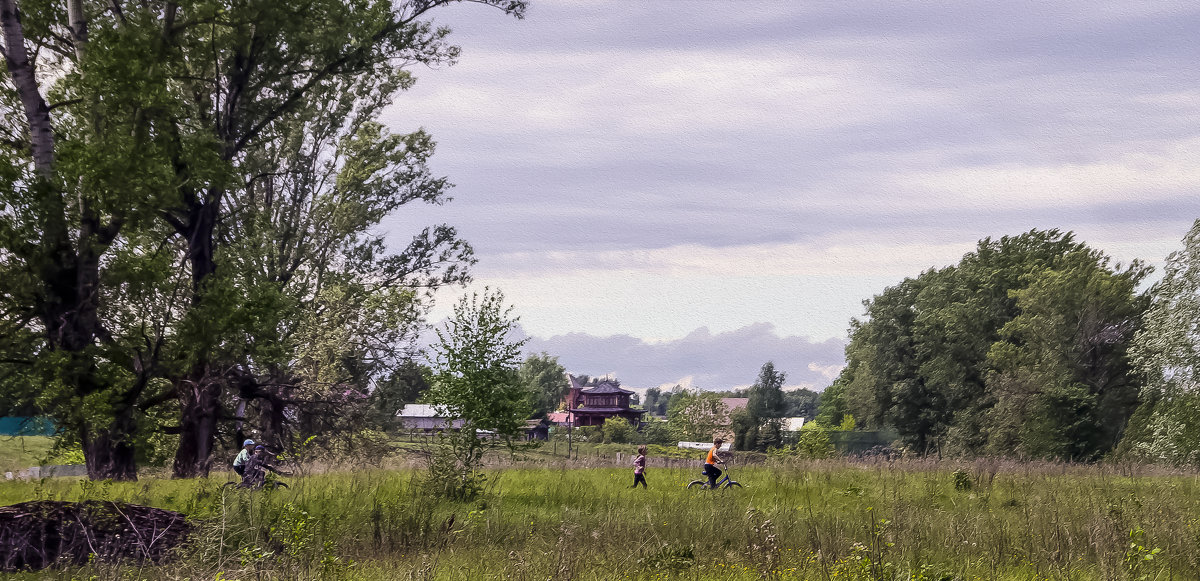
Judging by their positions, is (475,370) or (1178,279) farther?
(1178,279)

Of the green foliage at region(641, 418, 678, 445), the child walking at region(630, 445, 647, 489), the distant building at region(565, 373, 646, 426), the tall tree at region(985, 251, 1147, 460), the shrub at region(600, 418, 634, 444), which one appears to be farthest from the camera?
the distant building at region(565, 373, 646, 426)

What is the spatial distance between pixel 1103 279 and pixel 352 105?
40460 millimetres

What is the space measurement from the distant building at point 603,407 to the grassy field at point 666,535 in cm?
10108

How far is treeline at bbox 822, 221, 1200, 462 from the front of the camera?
122 feet

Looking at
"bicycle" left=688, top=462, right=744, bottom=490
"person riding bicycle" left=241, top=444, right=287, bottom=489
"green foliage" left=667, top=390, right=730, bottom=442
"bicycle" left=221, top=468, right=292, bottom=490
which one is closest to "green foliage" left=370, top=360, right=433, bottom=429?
"bicycle" left=688, top=462, right=744, bottom=490

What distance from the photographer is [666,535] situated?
12719mm

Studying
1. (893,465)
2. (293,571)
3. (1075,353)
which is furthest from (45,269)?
(1075,353)

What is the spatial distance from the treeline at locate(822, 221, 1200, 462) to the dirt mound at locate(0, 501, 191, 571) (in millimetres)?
35292

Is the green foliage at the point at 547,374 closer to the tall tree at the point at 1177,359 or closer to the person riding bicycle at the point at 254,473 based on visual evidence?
the tall tree at the point at 1177,359

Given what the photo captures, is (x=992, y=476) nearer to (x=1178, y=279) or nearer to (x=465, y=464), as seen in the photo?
(x=465, y=464)

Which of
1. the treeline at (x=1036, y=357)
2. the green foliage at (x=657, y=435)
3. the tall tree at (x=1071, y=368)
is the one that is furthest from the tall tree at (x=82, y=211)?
the green foliage at (x=657, y=435)

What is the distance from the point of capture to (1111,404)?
51500 millimetres

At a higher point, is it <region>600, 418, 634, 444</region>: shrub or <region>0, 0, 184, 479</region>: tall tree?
Result: <region>0, 0, 184, 479</region>: tall tree

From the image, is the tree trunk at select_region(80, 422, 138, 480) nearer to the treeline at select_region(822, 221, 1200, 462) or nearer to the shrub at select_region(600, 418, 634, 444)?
the treeline at select_region(822, 221, 1200, 462)
